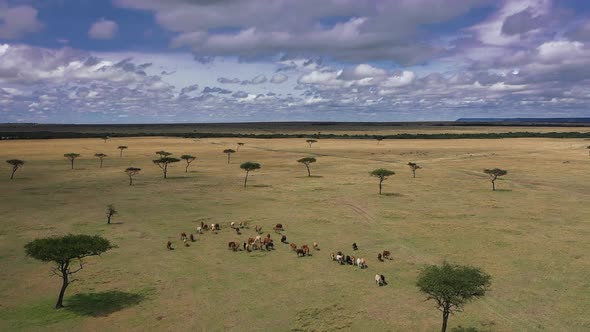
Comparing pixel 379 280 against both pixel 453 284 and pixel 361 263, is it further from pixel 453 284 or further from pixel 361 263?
pixel 453 284

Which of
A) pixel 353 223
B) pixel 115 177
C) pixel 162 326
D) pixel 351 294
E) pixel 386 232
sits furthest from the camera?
pixel 115 177

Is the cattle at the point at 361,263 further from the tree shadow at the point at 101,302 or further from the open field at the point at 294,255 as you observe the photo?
the tree shadow at the point at 101,302

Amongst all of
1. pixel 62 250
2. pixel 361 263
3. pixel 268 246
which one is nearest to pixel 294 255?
pixel 268 246

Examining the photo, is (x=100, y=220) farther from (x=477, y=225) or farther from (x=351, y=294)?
(x=477, y=225)

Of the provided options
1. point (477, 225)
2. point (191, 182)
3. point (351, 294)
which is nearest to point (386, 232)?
point (477, 225)

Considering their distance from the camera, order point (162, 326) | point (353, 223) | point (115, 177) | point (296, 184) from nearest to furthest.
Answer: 1. point (162, 326)
2. point (353, 223)
3. point (296, 184)
4. point (115, 177)
